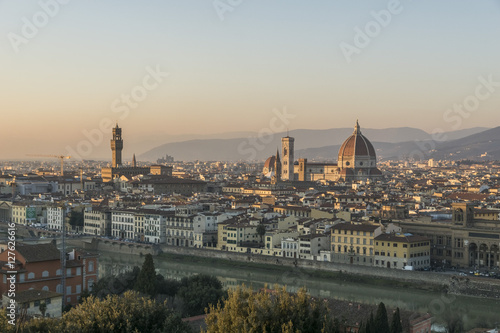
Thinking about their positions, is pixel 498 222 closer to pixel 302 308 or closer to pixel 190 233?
pixel 190 233

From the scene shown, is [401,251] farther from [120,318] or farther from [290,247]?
[120,318]

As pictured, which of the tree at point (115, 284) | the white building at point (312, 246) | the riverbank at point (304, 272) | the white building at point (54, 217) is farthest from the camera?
the white building at point (54, 217)

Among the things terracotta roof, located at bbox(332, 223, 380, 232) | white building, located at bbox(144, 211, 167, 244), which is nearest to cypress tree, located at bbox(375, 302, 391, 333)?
terracotta roof, located at bbox(332, 223, 380, 232)

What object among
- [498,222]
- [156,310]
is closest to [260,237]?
[498,222]

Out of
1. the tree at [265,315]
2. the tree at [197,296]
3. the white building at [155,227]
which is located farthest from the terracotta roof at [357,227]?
the tree at [265,315]

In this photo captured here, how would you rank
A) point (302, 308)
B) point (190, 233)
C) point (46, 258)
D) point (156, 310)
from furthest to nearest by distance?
point (190, 233) → point (46, 258) → point (156, 310) → point (302, 308)

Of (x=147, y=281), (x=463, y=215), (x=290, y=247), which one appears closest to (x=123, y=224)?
(x=290, y=247)

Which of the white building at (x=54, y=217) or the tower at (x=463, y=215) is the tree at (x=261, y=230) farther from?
the white building at (x=54, y=217)
